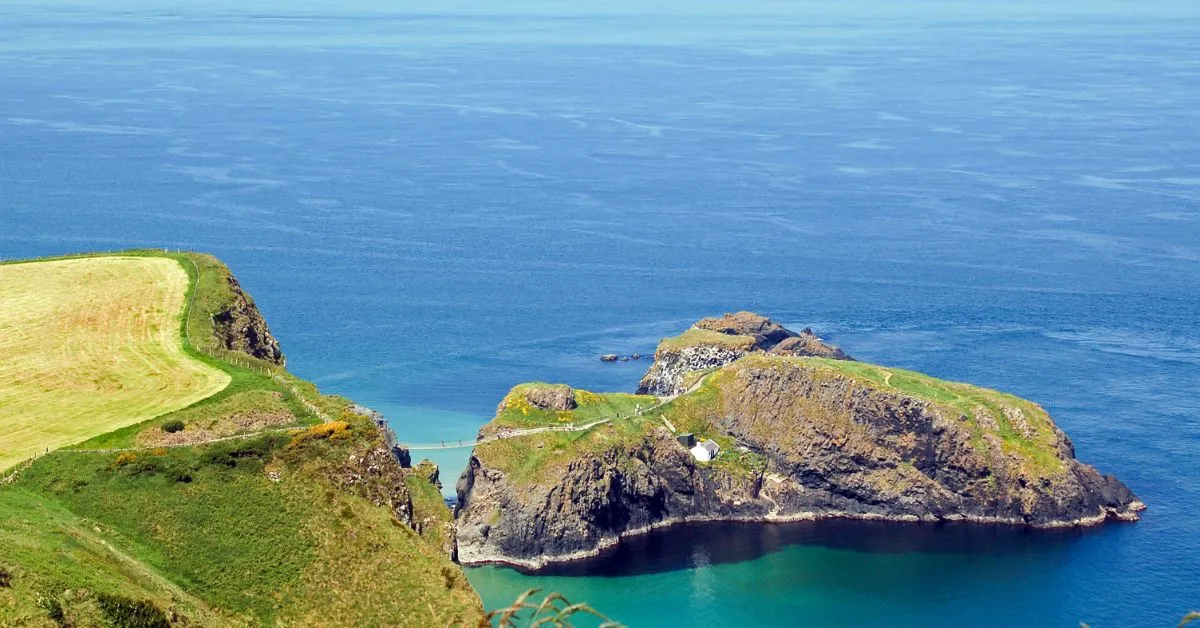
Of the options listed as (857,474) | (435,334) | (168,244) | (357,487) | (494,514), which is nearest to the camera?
(357,487)

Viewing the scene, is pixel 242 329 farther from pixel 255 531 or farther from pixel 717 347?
pixel 717 347

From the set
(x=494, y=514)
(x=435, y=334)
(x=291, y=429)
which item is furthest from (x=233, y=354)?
(x=435, y=334)

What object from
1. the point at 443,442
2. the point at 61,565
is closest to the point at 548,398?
the point at 443,442

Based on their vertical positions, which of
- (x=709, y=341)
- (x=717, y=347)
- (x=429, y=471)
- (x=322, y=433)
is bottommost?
(x=429, y=471)

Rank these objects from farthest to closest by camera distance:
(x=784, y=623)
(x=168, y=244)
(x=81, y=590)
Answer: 1. (x=168, y=244)
2. (x=784, y=623)
3. (x=81, y=590)

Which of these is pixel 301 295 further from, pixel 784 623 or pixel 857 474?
pixel 784 623

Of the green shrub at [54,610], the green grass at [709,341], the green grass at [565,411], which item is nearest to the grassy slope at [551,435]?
the green grass at [565,411]

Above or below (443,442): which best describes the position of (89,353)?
above
